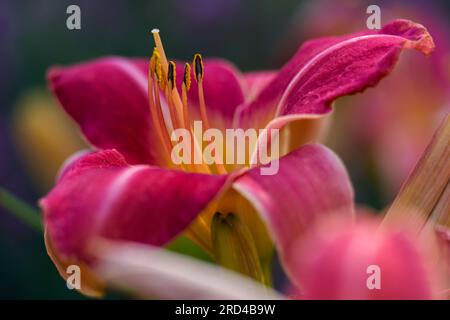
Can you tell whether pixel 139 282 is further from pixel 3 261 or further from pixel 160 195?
pixel 3 261

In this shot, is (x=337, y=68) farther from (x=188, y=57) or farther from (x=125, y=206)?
(x=188, y=57)

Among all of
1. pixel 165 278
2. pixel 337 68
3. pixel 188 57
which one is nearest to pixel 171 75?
pixel 337 68

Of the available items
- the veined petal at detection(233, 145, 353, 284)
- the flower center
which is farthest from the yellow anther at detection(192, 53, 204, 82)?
the veined petal at detection(233, 145, 353, 284)

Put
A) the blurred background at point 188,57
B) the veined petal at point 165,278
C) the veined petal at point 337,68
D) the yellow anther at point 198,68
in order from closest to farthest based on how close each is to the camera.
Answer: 1. the veined petal at point 165,278
2. the veined petal at point 337,68
3. the yellow anther at point 198,68
4. the blurred background at point 188,57

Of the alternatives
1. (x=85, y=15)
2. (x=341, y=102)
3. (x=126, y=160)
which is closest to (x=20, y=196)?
(x=85, y=15)

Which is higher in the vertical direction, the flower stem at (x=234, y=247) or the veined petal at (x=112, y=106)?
the veined petal at (x=112, y=106)

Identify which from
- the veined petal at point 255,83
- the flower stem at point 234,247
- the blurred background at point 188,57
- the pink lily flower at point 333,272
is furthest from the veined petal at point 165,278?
the blurred background at point 188,57

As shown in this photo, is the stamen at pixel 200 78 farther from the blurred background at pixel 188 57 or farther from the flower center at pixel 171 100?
the blurred background at pixel 188 57

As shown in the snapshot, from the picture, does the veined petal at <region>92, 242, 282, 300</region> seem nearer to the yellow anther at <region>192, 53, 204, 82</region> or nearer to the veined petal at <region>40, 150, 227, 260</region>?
the veined petal at <region>40, 150, 227, 260</region>
